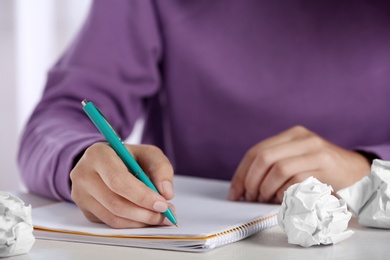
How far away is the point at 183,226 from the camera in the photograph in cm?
71

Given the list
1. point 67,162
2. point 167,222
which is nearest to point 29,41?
point 67,162

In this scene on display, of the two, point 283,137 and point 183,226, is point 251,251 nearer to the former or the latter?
point 183,226

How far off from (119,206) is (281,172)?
0.73 feet

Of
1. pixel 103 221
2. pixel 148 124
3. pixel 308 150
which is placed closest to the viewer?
pixel 103 221

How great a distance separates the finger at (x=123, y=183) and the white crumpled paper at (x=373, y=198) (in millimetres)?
194

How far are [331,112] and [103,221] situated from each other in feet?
1.82

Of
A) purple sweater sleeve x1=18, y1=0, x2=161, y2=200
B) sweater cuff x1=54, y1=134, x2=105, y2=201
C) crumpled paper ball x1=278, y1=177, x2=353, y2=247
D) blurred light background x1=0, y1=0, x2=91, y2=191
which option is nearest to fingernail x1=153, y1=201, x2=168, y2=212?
crumpled paper ball x1=278, y1=177, x2=353, y2=247

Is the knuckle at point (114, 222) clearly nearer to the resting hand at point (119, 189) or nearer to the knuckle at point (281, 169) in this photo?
the resting hand at point (119, 189)

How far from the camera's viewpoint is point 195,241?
653 millimetres

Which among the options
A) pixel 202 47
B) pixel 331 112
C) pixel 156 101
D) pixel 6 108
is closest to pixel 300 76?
pixel 331 112

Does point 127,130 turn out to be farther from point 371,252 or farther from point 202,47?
point 371,252

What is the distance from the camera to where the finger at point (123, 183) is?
0.71 meters

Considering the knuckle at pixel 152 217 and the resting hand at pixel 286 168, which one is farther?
the resting hand at pixel 286 168

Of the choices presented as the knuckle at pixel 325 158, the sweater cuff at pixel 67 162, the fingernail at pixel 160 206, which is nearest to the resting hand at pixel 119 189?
the fingernail at pixel 160 206
